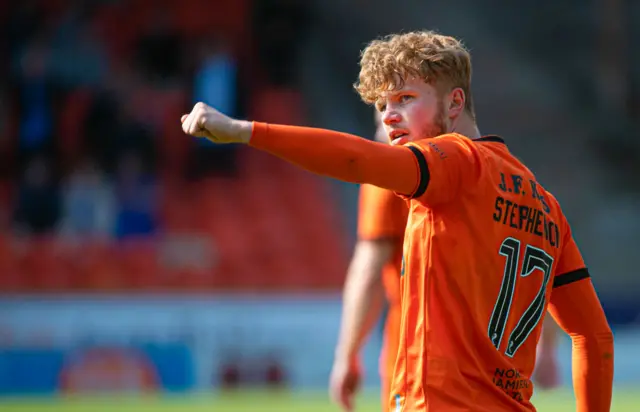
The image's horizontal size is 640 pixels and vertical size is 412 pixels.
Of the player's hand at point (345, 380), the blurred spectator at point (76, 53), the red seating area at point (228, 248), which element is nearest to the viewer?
the player's hand at point (345, 380)

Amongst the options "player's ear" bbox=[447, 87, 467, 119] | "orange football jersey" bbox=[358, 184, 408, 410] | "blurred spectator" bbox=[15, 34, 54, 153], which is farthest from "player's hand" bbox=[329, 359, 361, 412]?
"blurred spectator" bbox=[15, 34, 54, 153]

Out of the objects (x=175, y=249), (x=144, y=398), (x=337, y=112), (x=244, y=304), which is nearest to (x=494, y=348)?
(x=144, y=398)

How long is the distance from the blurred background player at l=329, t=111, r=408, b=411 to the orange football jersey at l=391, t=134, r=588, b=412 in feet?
4.73

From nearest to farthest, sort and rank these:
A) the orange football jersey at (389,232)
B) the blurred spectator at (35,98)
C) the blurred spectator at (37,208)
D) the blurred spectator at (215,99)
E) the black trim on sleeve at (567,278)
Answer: the black trim on sleeve at (567,278)
the orange football jersey at (389,232)
the blurred spectator at (37,208)
the blurred spectator at (35,98)
the blurred spectator at (215,99)

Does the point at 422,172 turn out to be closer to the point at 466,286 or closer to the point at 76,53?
the point at 466,286

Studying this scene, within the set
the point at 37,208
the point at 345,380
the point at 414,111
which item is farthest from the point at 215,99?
the point at 414,111

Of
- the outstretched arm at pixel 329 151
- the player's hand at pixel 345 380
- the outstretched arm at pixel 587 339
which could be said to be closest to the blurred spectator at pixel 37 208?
the player's hand at pixel 345 380

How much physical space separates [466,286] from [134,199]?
1166 cm

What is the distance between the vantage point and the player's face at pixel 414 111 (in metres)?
2.62

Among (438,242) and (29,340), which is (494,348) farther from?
(29,340)

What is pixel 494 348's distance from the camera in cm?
255

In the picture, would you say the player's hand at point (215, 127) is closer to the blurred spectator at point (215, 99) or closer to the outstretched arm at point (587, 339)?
the outstretched arm at point (587, 339)

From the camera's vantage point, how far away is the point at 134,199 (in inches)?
544

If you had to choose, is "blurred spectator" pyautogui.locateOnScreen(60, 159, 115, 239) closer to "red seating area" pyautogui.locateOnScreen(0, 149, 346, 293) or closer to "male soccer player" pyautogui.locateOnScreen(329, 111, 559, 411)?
"red seating area" pyautogui.locateOnScreen(0, 149, 346, 293)
